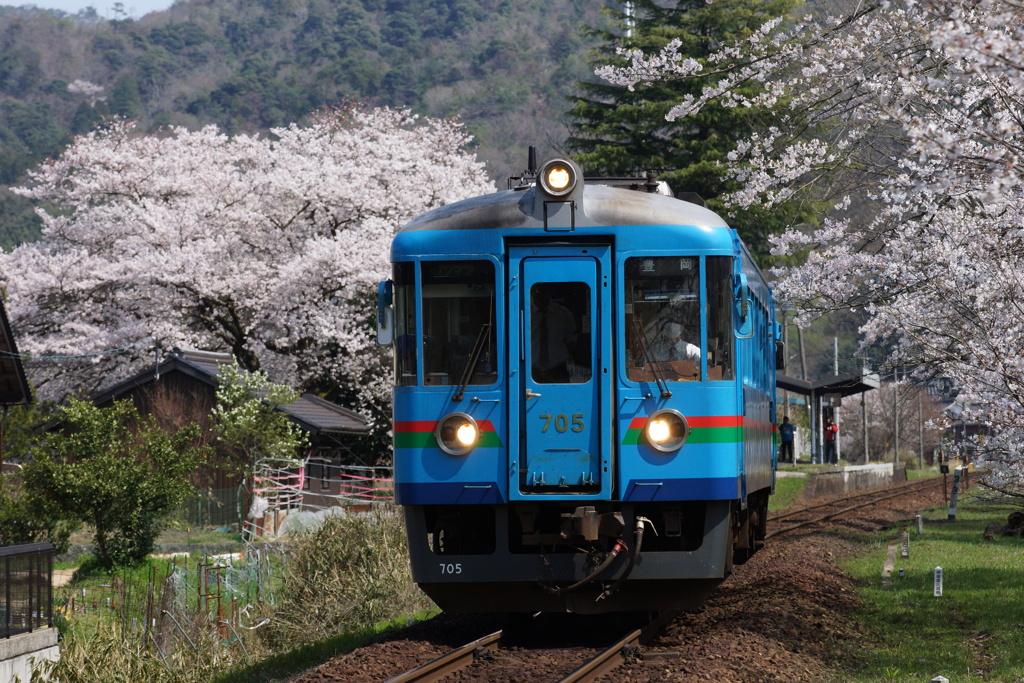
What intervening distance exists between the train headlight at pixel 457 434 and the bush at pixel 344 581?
436cm

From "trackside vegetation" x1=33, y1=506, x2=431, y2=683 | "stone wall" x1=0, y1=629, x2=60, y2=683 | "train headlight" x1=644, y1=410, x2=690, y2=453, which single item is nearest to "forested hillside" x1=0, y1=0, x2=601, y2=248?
"trackside vegetation" x1=33, y1=506, x2=431, y2=683

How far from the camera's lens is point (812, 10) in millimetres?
11938

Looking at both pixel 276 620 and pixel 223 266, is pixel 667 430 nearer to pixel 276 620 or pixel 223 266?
pixel 276 620

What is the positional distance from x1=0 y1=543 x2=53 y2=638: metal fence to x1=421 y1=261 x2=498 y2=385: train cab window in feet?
21.8

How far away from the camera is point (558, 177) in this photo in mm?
8180

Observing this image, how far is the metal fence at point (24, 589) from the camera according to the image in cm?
Result: 1225

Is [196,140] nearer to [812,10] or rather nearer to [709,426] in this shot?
[812,10]

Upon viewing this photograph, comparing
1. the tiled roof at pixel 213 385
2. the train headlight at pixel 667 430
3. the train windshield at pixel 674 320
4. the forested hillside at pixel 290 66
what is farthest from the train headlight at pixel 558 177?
the forested hillside at pixel 290 66

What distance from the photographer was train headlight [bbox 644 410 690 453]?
25.8 ft

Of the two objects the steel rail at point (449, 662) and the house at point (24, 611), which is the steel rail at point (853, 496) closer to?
the house at point (24, 611)

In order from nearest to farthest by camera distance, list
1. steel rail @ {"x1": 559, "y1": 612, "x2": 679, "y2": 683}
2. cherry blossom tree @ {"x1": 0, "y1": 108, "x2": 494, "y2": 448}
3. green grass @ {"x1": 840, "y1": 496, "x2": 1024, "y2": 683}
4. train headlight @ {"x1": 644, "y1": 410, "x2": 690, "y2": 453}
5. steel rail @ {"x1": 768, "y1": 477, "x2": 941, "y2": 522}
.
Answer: steel rail @ {"x1": 559, "y1": 612, "x2": 679, "y2": 683} < green grass @ {"x1": 840, "y1": 496, "x2": 1024, "y2": 683} < train headlight @ {"x1": 644, "y1": 410, "x2": 690, "y2": 453} < steel rail @ {"x1": 768, "y1": 477, "x2": 941, "y2": 522} < cherry blossom tree @ {"x1": 0, "y1": 108, "x2": 494, "y2": 448}

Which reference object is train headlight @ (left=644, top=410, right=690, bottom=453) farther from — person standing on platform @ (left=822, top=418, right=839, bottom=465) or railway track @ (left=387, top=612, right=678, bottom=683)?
person standing on platform @ (left=822, top=418, right=839, bottom=465)

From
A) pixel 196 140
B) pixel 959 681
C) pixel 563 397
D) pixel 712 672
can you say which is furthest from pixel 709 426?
pixel 196 140

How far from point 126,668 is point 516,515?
494 centimetres
